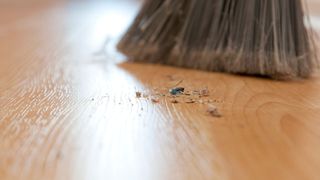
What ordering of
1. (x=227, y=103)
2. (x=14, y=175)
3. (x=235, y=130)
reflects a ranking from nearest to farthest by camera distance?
(x=14, y=175), (x=235, y=130), (x=227, y=103)

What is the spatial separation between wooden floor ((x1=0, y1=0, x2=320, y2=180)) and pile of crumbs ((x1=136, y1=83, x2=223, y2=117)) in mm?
12

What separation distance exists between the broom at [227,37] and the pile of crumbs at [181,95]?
0.15 metres

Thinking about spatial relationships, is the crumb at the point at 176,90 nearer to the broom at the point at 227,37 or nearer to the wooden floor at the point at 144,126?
the wooden floor at the point at 144,126

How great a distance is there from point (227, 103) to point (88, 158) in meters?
0.25

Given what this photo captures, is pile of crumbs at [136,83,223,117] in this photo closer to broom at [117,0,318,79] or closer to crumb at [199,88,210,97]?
crumb at [199,88,210,97]

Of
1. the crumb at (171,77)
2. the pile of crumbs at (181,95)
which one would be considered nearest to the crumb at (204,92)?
the pile of crumbs at (181,95)

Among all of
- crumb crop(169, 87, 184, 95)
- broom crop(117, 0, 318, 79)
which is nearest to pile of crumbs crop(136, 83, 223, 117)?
crumb crop(169, 87, 184, 95)

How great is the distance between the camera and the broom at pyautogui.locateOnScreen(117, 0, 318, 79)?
802 millimetres

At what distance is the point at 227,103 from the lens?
0.63m

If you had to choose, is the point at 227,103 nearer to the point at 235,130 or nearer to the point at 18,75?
the point at 235,130

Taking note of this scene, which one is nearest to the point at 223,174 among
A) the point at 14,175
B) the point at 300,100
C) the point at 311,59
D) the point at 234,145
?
the point at 234,145

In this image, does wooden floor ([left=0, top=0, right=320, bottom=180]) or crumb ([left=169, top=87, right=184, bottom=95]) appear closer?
wooden floor ([left=0, top=0, right=320, bottom=180])

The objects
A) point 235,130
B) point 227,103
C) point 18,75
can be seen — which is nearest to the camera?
point 235,130

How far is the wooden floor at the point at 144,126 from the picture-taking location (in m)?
0.42
